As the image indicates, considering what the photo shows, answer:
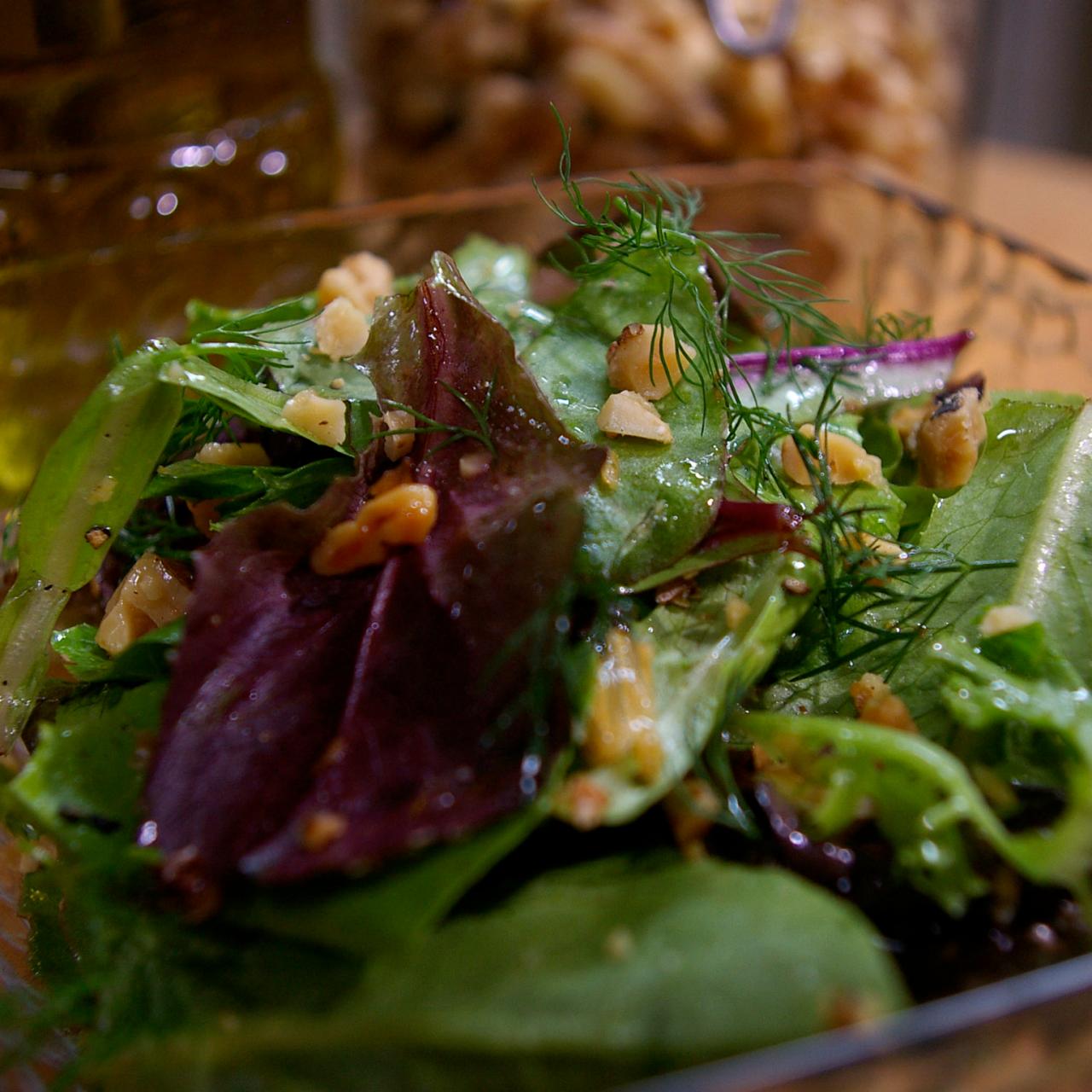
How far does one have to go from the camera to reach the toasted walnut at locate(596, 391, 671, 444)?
706 mm

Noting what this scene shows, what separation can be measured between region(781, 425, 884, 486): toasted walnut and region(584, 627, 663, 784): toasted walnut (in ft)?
0.73

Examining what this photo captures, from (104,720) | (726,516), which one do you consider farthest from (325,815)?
(726,516)

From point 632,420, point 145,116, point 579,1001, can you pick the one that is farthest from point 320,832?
point 145,116

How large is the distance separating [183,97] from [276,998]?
1.27m

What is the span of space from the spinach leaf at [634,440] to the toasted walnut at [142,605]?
29cm

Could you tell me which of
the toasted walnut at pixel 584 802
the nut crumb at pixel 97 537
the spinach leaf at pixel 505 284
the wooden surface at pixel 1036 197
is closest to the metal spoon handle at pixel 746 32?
the wooden surface at pixel 1036 197

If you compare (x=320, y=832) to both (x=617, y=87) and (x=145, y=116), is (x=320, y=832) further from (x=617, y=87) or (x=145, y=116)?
(x=617, y=87)

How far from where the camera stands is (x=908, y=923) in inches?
23.0

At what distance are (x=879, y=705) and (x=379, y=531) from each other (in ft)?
1.09

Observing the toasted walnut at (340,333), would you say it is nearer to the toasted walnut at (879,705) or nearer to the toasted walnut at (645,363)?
the toasted walnut at (645,363)

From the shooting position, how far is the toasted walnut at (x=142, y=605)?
2.27 ft

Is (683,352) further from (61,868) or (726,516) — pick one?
(61,868)

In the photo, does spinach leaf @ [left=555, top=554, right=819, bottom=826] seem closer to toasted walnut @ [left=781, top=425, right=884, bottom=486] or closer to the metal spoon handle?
toasted walnut @ [left=781, top=425, right=884, bottom=486]

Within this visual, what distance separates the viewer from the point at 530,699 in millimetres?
546
